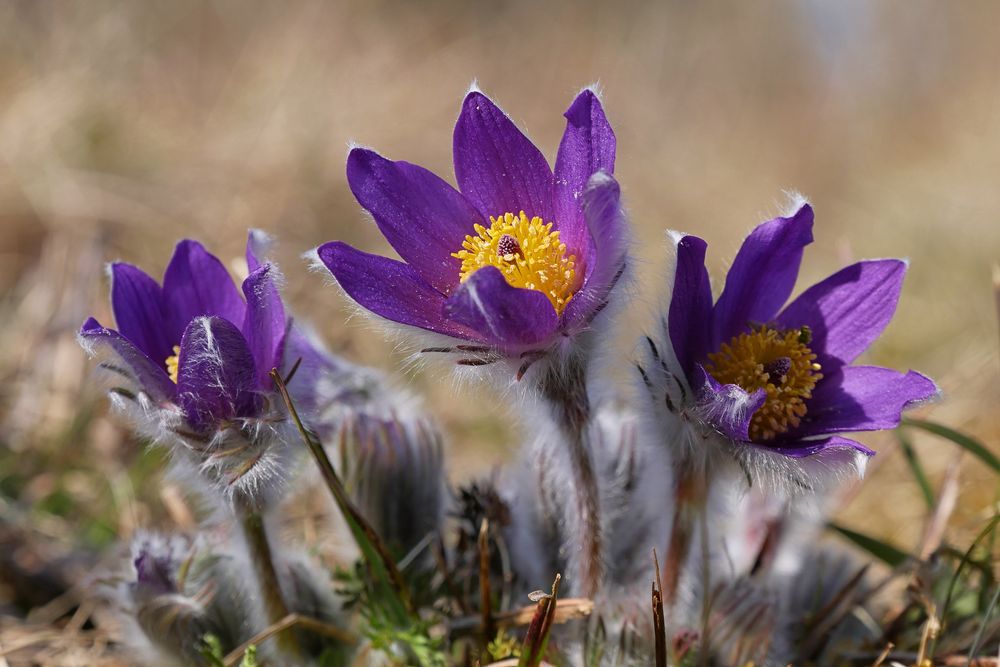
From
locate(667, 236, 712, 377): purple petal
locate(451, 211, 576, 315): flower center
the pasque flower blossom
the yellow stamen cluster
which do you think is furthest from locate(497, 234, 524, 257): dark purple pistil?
the yellow stamen cluster

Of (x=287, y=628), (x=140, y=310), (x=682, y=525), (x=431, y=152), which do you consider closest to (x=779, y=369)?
(x=682, y=525)

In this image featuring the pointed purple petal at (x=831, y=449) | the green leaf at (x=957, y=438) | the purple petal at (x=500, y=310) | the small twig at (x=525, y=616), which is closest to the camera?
the purple petal at (x=500, y=310)

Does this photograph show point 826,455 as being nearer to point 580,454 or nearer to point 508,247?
point 580,454

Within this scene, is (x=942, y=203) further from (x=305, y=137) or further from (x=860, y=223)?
(x=305, y=137)

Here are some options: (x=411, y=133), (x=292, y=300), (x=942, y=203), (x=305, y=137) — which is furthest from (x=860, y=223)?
(x=292, y=300)

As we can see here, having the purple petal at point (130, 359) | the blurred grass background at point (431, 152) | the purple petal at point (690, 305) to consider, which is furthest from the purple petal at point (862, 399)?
the purple petal at point (130, 359)

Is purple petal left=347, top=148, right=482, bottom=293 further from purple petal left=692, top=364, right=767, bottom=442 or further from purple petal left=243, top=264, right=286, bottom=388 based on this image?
purple petal left=692, top=364, right=767, bottom=442

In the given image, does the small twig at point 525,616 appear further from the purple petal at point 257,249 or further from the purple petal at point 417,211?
the purple petal at point 257,249
